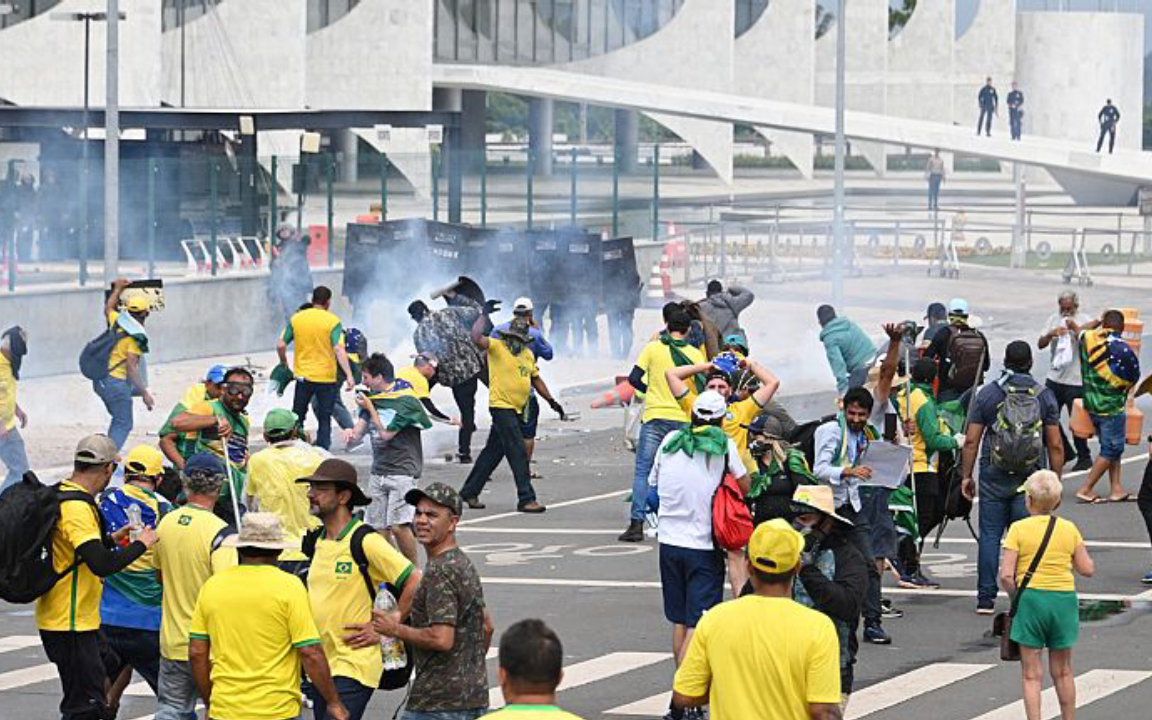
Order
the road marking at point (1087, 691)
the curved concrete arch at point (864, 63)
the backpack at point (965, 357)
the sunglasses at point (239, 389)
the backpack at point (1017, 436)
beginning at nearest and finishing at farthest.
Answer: the road marking at point (1087, 691) < the sunglasses at point (239, 389) < the backpack at point (1017, 436) < the backpack at point (965, 357) < the curved concrete arch at point (864, 63)

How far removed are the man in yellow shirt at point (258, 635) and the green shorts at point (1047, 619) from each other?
3.90m

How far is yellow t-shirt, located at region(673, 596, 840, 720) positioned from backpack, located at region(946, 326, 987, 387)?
9.73 meters

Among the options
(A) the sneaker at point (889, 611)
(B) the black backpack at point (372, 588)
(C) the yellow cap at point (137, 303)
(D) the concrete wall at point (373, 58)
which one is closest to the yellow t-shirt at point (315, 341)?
(C) the yellow cap at point (137, 303)

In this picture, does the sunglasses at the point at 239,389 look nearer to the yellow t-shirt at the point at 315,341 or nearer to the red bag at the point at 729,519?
the red bag at the point at 729,519

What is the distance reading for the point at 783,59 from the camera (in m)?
94.2

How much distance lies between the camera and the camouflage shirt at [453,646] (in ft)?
29.7

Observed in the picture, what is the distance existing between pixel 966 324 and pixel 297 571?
881 centimetres

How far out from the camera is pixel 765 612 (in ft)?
26.2

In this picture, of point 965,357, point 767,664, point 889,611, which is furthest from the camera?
point 965,357

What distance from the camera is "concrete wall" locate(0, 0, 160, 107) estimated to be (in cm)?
5906

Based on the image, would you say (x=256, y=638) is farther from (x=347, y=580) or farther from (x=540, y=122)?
(x=540, y=122)

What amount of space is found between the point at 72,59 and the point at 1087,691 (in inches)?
1979

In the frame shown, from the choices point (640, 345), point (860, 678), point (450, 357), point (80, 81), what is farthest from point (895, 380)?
point (80, 81)

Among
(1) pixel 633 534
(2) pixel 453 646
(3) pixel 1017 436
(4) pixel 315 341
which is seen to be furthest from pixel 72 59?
(2) pixel 453 646
